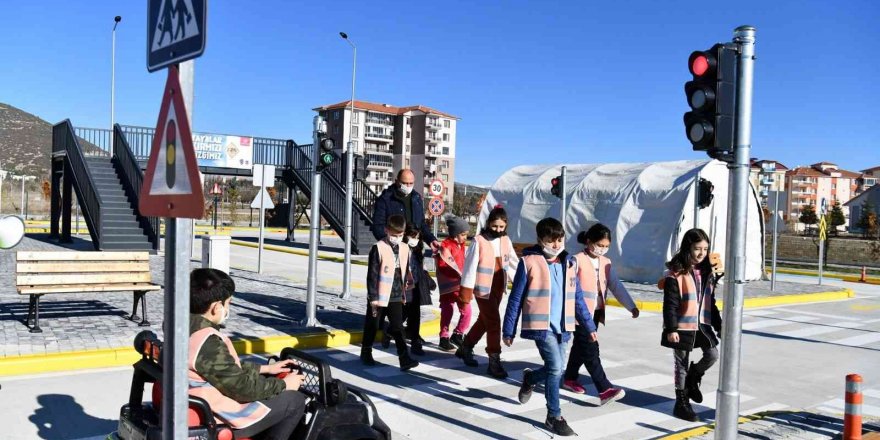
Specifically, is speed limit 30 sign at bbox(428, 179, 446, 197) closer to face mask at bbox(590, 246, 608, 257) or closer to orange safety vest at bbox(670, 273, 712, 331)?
face mask at bbox(590, 246, 608, 257)

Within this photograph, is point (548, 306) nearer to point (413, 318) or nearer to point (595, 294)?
point (595, 294)

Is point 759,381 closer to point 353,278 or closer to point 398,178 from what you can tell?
point 398,178

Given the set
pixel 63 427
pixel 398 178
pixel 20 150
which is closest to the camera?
A: pixel 63 427

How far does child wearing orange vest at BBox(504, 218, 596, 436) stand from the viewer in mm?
5637

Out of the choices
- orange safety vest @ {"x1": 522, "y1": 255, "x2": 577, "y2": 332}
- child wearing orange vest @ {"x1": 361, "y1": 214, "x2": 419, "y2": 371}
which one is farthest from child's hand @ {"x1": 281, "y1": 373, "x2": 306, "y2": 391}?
child wearing orange vest @ {"x1": 361, "y1": 214, "x2": 419, "y2": 371}

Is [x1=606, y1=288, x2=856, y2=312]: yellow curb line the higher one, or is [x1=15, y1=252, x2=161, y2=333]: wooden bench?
[x1=15, y1=252, x2=161, y2=333]: wooden bench

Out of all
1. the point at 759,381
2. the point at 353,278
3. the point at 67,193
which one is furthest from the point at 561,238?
the point at 67,193

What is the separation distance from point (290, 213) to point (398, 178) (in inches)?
877

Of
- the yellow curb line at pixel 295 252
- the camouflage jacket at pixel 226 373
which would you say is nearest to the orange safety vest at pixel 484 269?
the camouflage jacket at pixel 226 373

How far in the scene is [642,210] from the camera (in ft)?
67.8

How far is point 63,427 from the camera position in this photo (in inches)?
212

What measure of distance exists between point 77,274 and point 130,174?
46.1 ft

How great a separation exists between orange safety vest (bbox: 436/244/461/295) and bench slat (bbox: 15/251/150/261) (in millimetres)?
3947

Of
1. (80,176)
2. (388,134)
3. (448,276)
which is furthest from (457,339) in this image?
(388,134)
